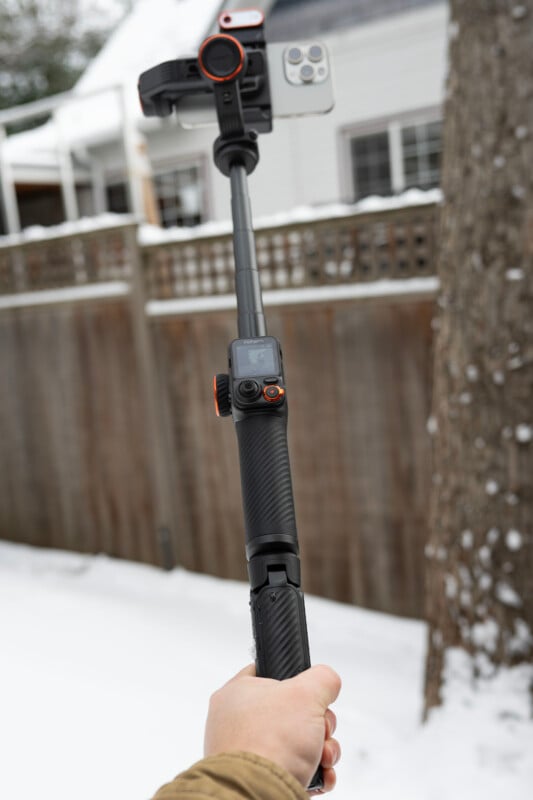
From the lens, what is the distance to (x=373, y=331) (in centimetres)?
441

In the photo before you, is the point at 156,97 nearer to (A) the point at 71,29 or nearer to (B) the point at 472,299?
(B) the point at 472,299

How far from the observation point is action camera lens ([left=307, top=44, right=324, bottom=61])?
1.23m

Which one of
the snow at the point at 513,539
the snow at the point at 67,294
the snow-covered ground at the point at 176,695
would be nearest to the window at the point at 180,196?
the snow at the point at 67,294

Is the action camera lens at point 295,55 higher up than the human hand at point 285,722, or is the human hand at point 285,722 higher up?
the action camera lens at point 295,55

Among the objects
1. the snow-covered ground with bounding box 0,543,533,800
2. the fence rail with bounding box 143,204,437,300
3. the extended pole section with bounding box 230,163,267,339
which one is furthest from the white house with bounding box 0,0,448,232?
the extended pole section with bounding box 230,163,267,339

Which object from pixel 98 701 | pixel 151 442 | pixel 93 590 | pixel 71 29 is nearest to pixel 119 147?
pixel 151 442

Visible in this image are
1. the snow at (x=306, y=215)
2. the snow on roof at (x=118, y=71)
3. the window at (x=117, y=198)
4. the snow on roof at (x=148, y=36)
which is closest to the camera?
the snow at (x=306, y=215)

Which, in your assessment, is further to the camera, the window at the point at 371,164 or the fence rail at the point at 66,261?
the window at the point at 371,164

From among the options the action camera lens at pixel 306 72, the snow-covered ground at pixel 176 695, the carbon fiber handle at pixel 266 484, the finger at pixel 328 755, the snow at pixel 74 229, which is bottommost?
the snow-covered ground at pixel 176 695

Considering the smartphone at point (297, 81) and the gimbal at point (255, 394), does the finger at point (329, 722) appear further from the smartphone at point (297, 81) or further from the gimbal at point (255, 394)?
the smartphone at point (297, 81)

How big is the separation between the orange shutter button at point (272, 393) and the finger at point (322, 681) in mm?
326

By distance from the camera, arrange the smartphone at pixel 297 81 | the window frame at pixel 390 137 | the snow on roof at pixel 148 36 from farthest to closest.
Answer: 1. the snow on roof at pixel 148 36
2. the window frame at pixel 390 137
3. the smartphone at pixel 297 81

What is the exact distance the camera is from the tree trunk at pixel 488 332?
2652mm

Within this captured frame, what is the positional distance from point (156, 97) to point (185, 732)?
2.67m
